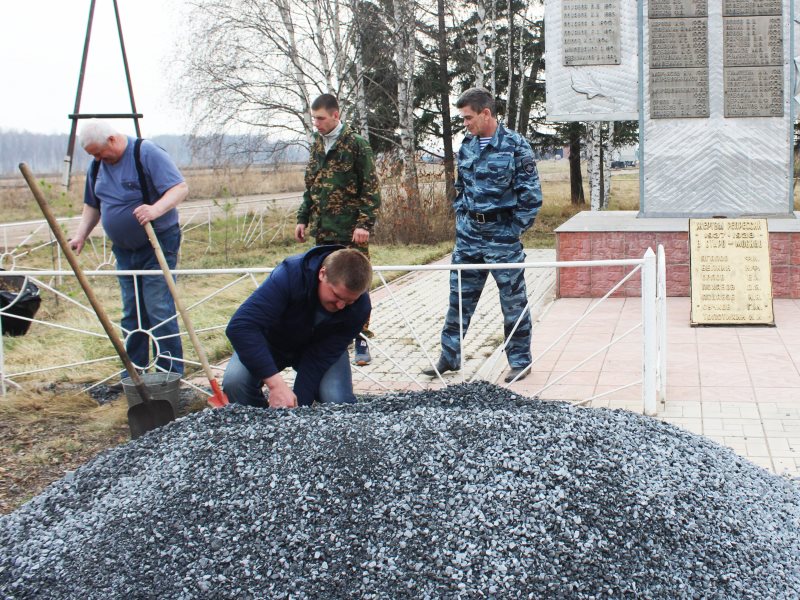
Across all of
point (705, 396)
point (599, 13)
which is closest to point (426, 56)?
point (599, 13)

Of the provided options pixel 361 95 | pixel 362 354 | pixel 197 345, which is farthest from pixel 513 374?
pixel 361 95

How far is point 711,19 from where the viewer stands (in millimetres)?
8180

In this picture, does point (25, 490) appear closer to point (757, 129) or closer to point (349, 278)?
point (349, 278)

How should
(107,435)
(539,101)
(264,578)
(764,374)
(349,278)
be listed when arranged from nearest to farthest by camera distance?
1. (264,578)
2. (349,278)
3. (107,435)
4. (764,374)
5. (539,101)

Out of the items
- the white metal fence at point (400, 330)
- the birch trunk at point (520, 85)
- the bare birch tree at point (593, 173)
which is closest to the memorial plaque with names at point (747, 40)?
Answer: the white metal fence at point (400, 330)

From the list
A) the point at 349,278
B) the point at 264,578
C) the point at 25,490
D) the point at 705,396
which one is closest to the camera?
A: the point at 264,578

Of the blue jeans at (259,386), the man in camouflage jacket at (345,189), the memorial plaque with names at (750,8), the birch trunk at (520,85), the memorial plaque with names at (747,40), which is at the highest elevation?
the birch trunk at (520,85)

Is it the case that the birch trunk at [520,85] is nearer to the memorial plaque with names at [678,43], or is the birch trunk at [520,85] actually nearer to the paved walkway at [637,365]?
the memorial plaque with names at [678,43]

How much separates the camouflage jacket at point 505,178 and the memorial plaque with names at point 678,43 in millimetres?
3849

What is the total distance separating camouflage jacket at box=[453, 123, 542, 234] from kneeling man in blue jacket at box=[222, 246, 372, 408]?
1.55 m

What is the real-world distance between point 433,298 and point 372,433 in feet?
18.2

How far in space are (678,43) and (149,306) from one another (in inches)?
226

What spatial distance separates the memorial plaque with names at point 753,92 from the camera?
821cm

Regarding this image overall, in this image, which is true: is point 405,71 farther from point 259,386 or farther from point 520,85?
point 259,386
